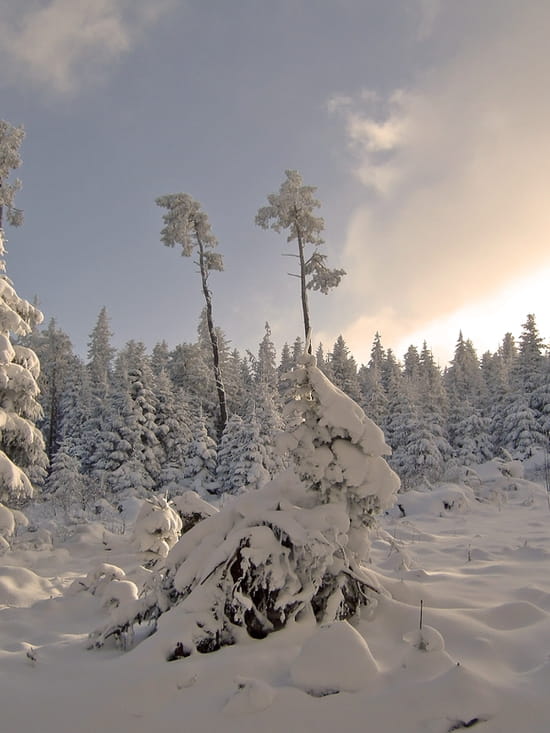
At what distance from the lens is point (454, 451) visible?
35.1 metres

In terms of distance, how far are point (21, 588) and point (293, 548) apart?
5180 millimetres

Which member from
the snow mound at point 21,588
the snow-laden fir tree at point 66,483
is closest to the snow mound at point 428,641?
the snow mound at point 21,588

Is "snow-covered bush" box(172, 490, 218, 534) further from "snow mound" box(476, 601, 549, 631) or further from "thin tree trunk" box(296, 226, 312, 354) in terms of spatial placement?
"thin tree trunk" box(296, 226, 312, 354)

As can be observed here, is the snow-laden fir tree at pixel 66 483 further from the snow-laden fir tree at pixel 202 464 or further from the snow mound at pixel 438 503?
the snow mound at pixel 438 503

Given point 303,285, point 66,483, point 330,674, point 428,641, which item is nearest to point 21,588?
point 330,674

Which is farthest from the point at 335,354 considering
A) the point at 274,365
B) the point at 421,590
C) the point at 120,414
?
the point at 421,590

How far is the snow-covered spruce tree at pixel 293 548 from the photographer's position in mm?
3205

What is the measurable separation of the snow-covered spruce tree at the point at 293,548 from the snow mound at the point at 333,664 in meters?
0.66

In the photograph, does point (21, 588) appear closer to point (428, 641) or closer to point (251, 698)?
point (251, 698)

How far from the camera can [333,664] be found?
2.51 m

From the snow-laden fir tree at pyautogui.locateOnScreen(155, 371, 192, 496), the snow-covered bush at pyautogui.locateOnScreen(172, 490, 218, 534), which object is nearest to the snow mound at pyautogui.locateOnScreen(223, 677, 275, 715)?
→ the snow-covered bush at pyautogui.locateOnScreen(172, 490, 218, 534)

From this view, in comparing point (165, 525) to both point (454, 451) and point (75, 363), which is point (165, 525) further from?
point (75, 363)

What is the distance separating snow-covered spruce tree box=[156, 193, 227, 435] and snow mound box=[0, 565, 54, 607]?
44.4ft

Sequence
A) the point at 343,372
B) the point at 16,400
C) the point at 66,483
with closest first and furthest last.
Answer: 1. the point at 16,400
2. the point at 66,483
3. the point at 343,372
